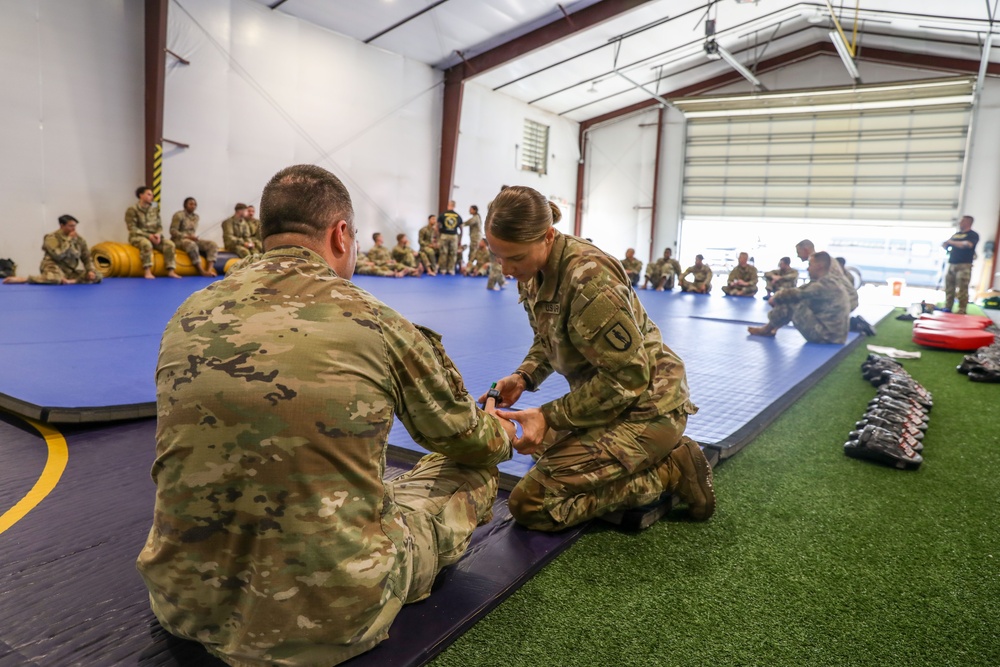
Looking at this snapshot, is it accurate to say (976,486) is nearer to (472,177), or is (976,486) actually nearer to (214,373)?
(214,373)

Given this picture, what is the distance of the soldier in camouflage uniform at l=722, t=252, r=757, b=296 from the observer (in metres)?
15.4

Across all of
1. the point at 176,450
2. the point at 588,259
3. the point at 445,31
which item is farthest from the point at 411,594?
the point at 445,31

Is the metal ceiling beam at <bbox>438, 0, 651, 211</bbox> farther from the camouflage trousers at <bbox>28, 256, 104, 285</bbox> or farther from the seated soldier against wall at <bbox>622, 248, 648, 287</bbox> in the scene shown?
the camouflage trousers at <bbox>28, 256, 104, 285</bbox>

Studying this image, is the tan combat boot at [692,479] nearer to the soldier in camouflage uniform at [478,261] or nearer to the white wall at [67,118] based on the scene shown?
the white wall at [67,118]

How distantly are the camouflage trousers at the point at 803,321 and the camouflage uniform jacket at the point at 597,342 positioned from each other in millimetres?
5875

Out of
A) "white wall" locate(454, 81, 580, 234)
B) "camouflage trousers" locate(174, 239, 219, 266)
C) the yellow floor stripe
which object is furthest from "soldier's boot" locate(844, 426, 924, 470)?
"white wall" locate(454, 81, 580, 234)

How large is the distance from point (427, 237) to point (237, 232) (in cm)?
537

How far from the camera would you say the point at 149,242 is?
11.2 m

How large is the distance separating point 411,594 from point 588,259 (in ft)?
4.22

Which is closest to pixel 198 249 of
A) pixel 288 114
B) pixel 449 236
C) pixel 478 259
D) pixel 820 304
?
pixel 288 114

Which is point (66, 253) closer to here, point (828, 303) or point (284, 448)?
point (284, 448)

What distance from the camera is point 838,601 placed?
2.06m

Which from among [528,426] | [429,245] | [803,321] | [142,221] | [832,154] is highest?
[832,154]

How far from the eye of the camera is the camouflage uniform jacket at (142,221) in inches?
439
